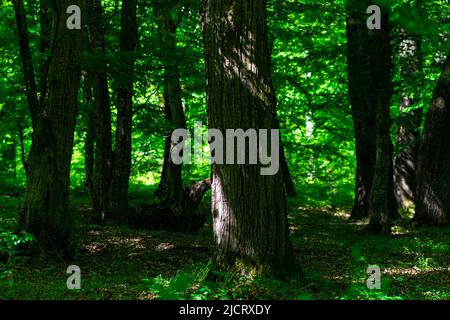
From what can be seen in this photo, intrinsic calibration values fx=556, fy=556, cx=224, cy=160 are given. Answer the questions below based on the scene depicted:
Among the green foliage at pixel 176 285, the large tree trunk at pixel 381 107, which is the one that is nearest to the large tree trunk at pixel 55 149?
the green foliage at pixel 176 285

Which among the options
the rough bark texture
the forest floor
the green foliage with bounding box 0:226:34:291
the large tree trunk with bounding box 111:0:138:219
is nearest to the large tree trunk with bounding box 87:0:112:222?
the large tree trunk with bounding box 111:0:138:219

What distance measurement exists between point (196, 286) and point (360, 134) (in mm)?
9582

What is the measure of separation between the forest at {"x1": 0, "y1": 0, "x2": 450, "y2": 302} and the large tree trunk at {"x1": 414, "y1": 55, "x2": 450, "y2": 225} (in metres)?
0.03

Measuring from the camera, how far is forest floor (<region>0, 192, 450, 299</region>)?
5977 mm

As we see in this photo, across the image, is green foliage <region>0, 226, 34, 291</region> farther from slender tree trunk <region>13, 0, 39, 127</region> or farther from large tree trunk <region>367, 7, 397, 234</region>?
Result: large tree trunk <region>367, 7, 397, 234</region>

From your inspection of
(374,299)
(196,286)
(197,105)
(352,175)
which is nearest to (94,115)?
(197,105)

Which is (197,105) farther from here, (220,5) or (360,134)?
(220,5)

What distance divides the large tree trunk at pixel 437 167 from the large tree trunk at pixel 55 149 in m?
8.94

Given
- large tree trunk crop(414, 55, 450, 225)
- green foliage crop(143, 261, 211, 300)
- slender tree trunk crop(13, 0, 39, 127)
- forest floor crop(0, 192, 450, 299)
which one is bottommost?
forest floor crop(0, 192, 450, 299)

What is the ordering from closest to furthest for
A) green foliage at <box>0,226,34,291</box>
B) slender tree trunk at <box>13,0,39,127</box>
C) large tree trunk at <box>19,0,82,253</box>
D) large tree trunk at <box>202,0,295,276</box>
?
1. large tree trunk at <box>202,0,295,276</box>
2. green foliage at <box>0,226,34,291</box>
3. large tree trunk at <box>19,0,82,253</box>
4. slender tree trunk at <box>13,0,39,127</box>

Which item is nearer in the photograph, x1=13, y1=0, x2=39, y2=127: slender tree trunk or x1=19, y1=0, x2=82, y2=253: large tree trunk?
x1=19, y1=0, x2=82, y2=253: large tree trunk

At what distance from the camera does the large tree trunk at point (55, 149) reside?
322 inches

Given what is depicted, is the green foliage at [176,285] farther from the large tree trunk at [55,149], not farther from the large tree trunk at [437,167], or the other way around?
the large tree trunk at [437,167]
